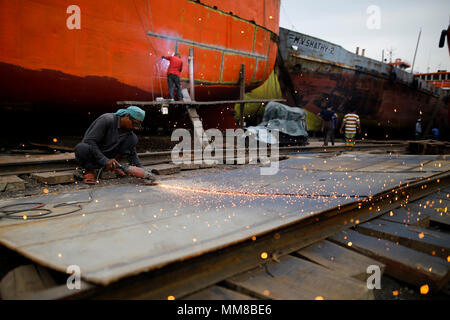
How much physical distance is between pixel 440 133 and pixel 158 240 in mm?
23411

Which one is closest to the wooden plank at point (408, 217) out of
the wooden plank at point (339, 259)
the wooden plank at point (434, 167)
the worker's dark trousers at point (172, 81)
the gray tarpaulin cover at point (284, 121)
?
the wooden plank at point (339, 259)

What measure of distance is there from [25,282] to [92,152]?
256cm

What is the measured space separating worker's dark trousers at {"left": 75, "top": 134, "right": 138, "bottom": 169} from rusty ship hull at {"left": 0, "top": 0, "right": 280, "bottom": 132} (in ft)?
9.13

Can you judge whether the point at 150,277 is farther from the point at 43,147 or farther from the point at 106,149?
the point at 43,147

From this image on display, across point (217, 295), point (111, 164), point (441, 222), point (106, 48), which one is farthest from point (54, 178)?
point (441, 222)

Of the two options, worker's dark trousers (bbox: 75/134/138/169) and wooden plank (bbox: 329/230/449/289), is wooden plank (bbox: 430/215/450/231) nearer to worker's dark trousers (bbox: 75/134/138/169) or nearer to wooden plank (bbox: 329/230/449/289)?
wooden plank (bbox: 329/230/449/289)

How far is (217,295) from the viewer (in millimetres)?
1260

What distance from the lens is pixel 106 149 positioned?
150 inches

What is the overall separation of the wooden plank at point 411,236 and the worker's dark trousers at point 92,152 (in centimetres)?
297

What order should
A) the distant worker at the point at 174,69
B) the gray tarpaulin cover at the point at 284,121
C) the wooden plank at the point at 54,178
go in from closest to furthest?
the wooden plank at the point at 54,178
the distant worker at the point at 174,69
the gray tarpaulin cover at the point at 284,121

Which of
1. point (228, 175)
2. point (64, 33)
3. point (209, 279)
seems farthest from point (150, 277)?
point (64, 33)

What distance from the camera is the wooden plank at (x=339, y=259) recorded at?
1.55m

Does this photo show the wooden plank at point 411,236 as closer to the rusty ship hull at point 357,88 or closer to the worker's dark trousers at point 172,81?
the worker's dark trousers at point 172,81
